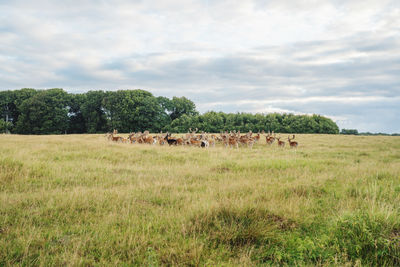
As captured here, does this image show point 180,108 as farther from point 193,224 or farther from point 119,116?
point 193,224

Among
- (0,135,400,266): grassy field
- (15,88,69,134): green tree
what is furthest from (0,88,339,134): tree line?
(0,135,400,266): grassy field

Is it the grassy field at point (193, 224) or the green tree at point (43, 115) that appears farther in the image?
the green tree at point (43, 115)

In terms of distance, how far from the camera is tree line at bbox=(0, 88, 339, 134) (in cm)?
6438

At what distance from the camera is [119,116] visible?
65.0 meters

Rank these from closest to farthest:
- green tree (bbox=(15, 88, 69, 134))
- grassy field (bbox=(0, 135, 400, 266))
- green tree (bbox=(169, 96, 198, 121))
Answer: grassy field (bbox=(0, 135, 400, 266)) → green tree (bbox=(15, 88, 69, 134)) → green tree (bbox=(169, 96, 198, 121))

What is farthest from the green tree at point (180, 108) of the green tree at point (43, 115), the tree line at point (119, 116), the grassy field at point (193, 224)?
the grassy field at point (193, 224)

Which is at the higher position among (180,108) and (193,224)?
(180,108)

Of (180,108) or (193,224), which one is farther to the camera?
(180,108)

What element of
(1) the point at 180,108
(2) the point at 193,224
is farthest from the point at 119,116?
(2) the point at 193,224

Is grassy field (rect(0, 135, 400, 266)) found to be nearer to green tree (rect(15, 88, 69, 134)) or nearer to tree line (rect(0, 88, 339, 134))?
tree line (rect(0, 88, 339, 134))

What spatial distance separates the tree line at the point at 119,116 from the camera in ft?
211

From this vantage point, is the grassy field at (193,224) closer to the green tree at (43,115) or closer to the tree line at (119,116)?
the tree line at (119,116)

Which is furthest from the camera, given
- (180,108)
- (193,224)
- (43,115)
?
(180,108)

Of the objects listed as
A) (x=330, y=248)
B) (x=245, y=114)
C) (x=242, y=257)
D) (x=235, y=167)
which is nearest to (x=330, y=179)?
(x=235, y=167)
